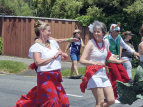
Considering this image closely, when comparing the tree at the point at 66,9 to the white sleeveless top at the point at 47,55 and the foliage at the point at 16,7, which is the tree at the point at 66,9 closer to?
the foliage at the point at 16,7

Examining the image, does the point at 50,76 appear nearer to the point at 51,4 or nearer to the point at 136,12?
the point at 136,12

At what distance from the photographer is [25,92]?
29.9ft

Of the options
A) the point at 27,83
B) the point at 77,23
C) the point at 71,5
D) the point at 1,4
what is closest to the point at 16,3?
the point at 1,4

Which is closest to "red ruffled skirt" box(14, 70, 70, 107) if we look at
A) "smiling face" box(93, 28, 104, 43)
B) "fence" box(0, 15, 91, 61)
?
"smiling face" box(93, 28, 104, 43)

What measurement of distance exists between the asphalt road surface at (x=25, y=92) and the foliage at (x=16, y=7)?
10.0m

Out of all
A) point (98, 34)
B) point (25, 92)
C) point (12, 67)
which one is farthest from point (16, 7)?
point (98, 34)

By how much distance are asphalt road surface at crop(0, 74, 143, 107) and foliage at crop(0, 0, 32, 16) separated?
1003cm

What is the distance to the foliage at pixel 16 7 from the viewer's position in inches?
817

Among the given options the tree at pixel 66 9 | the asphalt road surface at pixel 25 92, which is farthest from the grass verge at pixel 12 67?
the tree at pixel 66 9

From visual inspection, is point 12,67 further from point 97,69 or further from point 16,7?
point 97,69

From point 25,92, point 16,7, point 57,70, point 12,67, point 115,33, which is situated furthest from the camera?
point 16,7

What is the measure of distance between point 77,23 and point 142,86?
34.6 ft

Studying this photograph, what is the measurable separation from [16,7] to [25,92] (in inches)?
509

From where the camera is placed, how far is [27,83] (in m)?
10.5
